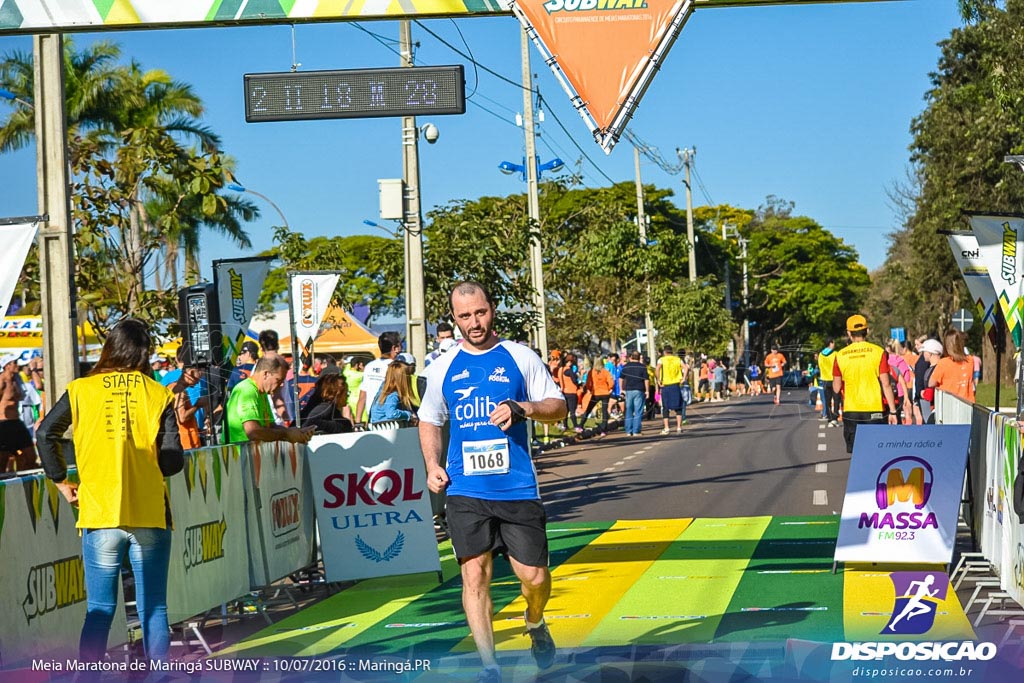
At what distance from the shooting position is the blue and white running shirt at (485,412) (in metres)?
6.79

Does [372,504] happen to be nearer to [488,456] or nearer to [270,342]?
[270,342]

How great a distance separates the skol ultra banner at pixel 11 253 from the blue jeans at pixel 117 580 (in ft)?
7.55

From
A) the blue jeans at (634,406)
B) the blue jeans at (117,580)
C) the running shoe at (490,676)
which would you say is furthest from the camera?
the blue jeans at (634,406)

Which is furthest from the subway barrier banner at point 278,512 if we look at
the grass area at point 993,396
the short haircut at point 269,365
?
the grass area at point 993,396

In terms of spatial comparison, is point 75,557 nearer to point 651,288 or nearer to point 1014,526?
point 1014,526

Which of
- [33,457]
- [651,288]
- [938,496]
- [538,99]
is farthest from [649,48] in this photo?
[651,288]

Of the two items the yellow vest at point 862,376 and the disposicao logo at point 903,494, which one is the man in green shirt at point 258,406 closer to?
the disposicao logo at point 903,494

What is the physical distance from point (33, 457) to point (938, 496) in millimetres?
8229

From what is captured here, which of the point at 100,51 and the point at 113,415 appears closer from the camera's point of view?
the point at 113,415

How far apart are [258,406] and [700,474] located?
1078cm

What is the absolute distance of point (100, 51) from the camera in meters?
36.8

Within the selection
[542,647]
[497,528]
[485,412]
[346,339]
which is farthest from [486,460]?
[346,339]

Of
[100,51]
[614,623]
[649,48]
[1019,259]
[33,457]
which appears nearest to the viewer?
[614,623]

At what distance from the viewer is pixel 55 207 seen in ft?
33.6
